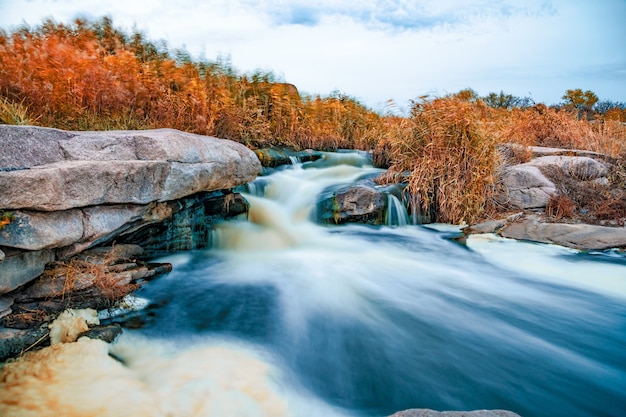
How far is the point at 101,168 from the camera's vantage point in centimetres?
313

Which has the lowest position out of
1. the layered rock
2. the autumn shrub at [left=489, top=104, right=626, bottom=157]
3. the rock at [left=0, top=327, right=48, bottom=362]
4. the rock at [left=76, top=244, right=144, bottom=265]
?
the rock at [left=0, top=327, right=48, bottom=362]

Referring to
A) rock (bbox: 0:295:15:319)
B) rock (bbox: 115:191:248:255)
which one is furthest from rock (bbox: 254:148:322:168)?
rock (bbox: 0:295:15:319)

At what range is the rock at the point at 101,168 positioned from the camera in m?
2.68

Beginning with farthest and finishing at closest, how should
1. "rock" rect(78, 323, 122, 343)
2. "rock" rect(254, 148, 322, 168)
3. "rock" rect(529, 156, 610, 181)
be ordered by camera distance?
"rock" rect(254, 148, 322, 168) < "rock" rect(529, 156, 610, 181) < "rock" rect(78, 323, 122, 343)

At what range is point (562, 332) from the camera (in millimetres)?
3352

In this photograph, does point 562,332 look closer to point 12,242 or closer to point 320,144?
point 12,242

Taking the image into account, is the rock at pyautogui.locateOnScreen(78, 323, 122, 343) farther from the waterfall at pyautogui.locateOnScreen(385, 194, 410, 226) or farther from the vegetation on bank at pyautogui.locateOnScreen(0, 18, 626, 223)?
the waterfall at pyautogui.locateOnScreen(385, 194, 410, 226)

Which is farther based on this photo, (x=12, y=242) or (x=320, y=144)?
(x=320, y=144)

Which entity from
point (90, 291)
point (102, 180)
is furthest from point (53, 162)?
point (90, 291)

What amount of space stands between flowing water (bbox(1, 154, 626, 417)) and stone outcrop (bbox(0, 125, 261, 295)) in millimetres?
877

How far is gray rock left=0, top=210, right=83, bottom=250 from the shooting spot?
8.64 ft

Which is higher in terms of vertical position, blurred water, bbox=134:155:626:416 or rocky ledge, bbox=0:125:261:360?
rocky ledge, bbox=0:125:261:360

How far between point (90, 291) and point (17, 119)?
7.33 feet

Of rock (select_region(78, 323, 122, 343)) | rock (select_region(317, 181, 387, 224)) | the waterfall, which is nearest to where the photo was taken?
rock (select_region(78, 323, 122, 343))
